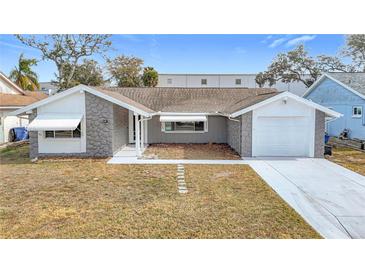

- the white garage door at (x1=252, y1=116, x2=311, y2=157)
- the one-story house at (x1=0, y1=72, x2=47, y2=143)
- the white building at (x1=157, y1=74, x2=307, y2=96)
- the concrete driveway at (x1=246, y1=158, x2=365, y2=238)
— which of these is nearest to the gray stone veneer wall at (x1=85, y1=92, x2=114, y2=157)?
the one-story house at (x1=0, y1=72, x2=47, y2=143)

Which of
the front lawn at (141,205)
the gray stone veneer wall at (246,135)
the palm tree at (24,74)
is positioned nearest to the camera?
the front lawn at (141,205)

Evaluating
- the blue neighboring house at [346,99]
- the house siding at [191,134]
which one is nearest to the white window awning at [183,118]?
the house siding at [191,134]

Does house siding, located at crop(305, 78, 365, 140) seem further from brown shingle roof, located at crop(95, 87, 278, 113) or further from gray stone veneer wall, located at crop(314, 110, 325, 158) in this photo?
gray stone veneer wall, located at crop(314, 110, 325, 158)

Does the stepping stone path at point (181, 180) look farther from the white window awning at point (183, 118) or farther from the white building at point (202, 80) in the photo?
the white building at point (202, 80)

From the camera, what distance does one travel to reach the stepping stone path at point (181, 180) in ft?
35.4

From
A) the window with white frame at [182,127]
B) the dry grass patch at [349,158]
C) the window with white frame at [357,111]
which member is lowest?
the dry grass patch at [349,158]

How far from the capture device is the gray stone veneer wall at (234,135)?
728 inches

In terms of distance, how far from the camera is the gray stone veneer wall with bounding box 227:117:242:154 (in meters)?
18.5

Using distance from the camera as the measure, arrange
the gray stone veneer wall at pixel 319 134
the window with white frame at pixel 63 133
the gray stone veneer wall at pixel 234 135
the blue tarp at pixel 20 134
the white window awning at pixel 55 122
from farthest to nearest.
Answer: the blue tarp at pixel 20 134, the gray stone veneer wall at pixel 234 135, the window with white frame at pixel 63 133, the gray stone veneer wall at pixel 319 134, the white window awning at pixel 55 122

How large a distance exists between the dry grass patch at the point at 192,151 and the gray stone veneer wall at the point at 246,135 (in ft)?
2.14

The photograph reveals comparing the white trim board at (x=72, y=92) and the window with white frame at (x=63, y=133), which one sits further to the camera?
the window with white frame at (x=63, y=133)

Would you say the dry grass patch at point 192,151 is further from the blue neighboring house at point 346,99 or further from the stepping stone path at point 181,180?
Answer: the blue neighboring house at point 346,99

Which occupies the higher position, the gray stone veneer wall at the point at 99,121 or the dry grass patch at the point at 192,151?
the gray stone veneer wall at the point at 99,121
